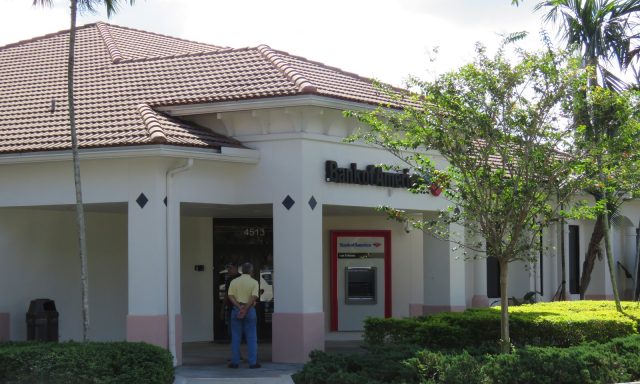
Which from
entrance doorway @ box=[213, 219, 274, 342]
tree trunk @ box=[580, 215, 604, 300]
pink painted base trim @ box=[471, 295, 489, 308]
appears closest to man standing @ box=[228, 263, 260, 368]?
entrance doorway @ box=[213, 219, 274, 342]

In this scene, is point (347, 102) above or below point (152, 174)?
above

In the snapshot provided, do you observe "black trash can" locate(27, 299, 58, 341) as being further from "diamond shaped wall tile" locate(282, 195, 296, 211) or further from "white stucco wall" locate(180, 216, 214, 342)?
"diamond shaped wall tile" locate(282, 195, 296, 211)

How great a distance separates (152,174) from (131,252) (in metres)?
1.37

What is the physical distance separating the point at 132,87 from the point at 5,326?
17.3ft

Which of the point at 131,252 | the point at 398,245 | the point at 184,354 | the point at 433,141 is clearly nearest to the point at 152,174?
the point at 131,252

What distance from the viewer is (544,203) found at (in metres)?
14.6

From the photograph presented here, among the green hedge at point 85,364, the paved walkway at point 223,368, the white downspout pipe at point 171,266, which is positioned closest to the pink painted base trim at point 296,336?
the paved walkway at point 223,368

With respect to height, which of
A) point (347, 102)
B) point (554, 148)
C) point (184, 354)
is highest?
point (347, 102)

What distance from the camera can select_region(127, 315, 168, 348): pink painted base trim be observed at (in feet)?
56.7

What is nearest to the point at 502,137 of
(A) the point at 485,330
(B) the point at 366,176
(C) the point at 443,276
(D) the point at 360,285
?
(A) the point at 485,330

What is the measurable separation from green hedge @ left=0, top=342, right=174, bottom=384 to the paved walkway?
1708 mm

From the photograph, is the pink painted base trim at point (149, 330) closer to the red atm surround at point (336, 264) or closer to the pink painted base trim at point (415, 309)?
the red atm surround at point (336, 264)

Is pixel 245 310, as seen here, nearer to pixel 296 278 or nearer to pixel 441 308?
pixel 296 278

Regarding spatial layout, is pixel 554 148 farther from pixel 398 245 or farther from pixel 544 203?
pixel 398 245
